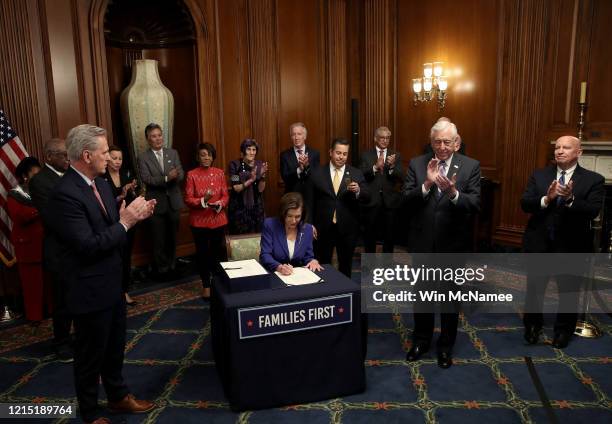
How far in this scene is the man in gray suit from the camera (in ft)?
18.4

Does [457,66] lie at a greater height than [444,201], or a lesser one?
greater

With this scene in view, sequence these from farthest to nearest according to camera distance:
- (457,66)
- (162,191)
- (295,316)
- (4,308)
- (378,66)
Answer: (378,66), (457,66), (162,191), (4,308), (295,316)

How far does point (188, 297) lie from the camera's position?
212 inches

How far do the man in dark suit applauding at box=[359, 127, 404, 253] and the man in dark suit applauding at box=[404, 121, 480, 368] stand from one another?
6.20ft

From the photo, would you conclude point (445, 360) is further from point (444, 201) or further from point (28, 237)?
point (28, 237)

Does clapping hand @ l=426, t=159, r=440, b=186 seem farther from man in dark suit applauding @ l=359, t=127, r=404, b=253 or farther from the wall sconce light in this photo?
the wall sconce light

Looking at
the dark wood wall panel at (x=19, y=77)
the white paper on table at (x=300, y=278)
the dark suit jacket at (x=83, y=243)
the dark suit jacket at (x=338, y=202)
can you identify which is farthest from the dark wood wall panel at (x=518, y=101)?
the dark wood wall panel at (x=19, y=77)

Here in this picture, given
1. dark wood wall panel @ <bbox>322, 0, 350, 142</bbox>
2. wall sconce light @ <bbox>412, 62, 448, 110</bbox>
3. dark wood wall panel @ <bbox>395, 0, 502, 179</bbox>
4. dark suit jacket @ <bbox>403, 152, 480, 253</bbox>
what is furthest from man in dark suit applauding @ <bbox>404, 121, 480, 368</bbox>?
dark wood wall panel @ <bbox>322, 0, 350, 142</bbox>

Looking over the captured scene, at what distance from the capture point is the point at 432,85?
22.9 feet

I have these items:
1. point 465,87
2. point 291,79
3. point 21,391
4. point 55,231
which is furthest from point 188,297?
point 465,87

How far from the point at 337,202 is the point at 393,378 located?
5.53ft

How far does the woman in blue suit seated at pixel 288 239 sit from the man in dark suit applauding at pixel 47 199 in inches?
53.4

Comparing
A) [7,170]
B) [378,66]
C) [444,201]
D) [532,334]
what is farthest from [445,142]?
[378,66]

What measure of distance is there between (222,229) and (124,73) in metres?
2.69
